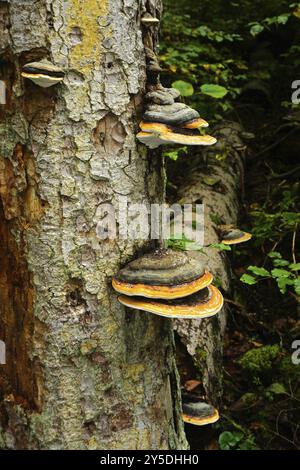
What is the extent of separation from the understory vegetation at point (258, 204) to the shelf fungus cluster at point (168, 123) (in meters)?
2.03

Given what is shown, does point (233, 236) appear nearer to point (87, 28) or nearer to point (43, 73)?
point (87, 28)

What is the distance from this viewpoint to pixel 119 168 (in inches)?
98.4

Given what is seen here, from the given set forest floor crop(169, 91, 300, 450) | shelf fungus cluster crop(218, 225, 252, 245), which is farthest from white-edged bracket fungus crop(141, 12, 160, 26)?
shelf fungus cluster crop(218, 225, 252, 245)

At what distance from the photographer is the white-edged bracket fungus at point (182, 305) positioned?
2311 mm

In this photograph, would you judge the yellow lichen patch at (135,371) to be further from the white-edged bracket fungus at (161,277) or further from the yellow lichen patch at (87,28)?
the yellow lichen patch at (87,28)

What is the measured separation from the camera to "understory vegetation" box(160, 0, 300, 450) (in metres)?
4.41

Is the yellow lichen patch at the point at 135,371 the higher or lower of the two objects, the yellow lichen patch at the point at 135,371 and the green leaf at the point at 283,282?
the lower

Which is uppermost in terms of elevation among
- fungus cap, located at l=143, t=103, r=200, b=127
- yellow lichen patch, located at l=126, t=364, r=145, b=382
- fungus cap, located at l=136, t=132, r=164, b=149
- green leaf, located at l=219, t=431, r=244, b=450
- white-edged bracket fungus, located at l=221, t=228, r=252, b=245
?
A: fungus cap, located at l=143, t=103, r=200, b=127

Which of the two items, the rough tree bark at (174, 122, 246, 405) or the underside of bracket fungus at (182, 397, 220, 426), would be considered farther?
the rough tree bark at (174, 122, 246, 405)

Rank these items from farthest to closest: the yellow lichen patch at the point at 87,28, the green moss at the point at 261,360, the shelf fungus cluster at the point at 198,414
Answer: the green moss at the point at 261,360 < the shelf fungus cluster at the point at 198,414 < the yellow lichen patch at the point at 87,28

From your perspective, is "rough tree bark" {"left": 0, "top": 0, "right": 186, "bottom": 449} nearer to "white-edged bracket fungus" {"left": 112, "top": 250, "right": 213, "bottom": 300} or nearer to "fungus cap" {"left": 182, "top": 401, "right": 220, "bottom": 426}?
"white-edged bracket fungus" {"left": 112, "top": 250, "right": 213, "bottom": 300}

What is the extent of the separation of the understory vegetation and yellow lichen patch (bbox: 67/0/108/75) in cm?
247

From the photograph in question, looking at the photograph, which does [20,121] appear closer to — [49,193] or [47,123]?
[47,123]

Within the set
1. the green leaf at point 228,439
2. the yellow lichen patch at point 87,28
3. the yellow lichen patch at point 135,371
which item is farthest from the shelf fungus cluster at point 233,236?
the yellow lichen patch at point 87,28
